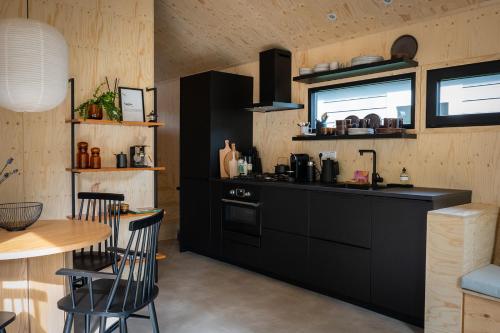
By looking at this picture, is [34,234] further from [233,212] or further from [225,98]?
[225,98]

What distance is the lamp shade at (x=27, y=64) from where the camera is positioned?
2174mm

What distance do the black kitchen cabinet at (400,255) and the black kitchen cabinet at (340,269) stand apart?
101 mm

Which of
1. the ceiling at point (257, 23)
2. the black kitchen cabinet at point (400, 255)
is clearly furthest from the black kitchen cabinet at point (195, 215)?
the black kitchen cabinet at point (400, 255)

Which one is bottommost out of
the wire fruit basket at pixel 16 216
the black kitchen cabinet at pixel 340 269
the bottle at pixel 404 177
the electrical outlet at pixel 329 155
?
the black kitchen cabinet at pixel 340 269

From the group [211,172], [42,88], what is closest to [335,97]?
[211,172]

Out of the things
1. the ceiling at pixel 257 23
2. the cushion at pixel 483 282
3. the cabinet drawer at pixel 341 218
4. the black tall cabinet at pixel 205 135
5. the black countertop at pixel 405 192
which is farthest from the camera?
the black tall cabinet at pixel 205 135

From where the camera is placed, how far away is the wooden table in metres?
2.23

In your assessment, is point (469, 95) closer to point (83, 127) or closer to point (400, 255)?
point (400, 255)

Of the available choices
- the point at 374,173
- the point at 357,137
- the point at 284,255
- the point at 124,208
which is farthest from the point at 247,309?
the point at 357,137

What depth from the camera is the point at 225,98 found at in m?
4.98

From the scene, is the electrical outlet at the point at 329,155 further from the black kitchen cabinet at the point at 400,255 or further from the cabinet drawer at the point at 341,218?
the black kitchen cabinet at the point at 400,255

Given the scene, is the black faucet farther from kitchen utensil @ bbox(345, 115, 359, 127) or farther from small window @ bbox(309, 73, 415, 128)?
small window @ bbox(309, 73, 415, 128)

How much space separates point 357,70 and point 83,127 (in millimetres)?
2557

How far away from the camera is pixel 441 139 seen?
3.48 m
